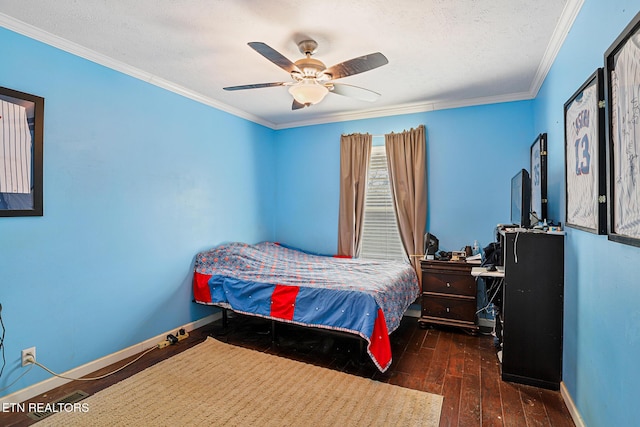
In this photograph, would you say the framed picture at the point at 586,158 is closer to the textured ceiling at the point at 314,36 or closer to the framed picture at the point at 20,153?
the textured ceiling at the point at 314,36

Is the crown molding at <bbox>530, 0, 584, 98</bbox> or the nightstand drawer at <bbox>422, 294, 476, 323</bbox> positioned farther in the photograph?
the nightstand drawer at <bbox>422, 294, 476, 323</bbox>

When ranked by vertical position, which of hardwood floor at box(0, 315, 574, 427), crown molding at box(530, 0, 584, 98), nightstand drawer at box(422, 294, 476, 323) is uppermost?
crown molding at box(530, 0, 584, 98)

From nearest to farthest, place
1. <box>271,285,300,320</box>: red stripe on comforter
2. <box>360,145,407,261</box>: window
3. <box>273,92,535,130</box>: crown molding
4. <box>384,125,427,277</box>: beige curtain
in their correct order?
<box>271,285,300,320</box>: red stripe on comforter
<box>273,92,535,130</box>: crown molding
<box>384,125,427,277</box>: beige curtain
<box>360,145,407,261</box>: window

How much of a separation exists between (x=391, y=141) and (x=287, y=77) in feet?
5.17

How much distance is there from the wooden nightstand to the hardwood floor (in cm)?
13

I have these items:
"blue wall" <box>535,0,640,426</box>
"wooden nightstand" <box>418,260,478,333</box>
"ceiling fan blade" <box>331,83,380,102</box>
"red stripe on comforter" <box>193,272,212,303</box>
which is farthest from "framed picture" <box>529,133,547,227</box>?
"red stripe on comforter" <box>193,272,212,303</box>

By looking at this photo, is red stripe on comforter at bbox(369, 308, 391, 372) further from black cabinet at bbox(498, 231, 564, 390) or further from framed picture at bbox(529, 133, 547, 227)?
framed picture at bbox(529, 133, 547, 227)

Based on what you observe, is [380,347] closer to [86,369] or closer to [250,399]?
[250,399]

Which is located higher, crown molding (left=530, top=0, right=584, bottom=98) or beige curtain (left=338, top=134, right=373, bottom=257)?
crown molding (left=530, top=0, right=584, bottom=98)

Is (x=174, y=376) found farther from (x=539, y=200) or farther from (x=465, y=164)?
(x=465, y=164)

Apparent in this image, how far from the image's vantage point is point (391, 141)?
13.5 feet

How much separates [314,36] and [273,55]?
1.53 feet

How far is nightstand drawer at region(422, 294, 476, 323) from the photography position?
3414mm

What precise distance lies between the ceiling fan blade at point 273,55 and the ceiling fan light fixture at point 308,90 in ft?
0.40
